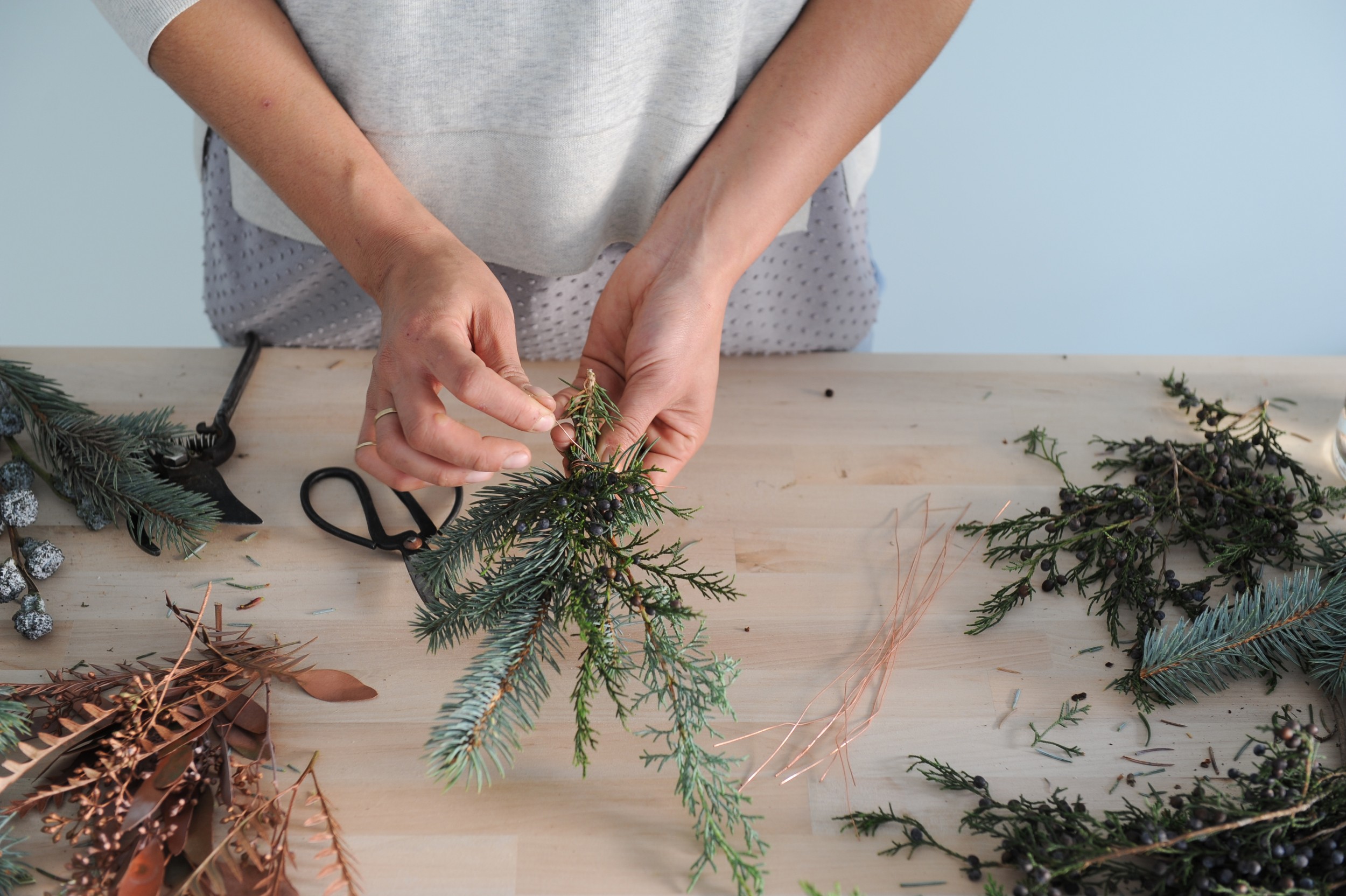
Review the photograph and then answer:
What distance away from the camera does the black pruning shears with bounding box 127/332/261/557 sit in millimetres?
954

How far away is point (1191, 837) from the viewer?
0.66 m

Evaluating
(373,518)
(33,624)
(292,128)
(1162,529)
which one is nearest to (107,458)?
(33,624)

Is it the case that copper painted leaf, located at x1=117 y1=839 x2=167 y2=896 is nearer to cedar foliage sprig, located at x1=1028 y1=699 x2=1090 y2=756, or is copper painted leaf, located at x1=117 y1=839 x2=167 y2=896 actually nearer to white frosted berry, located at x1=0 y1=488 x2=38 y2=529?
white frosted berry, located at x1=0 y1=488 x2=38 y2=529

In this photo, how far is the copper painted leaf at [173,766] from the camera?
73 centimetres

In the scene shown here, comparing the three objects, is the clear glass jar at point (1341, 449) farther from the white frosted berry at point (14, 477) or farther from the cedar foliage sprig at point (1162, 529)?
the white frosted berry at point (14, 477)

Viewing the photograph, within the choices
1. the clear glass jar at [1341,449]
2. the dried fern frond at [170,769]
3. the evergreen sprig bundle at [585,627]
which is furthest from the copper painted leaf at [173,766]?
the clear glass jar at [1341,449]

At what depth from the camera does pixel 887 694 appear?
85 cm

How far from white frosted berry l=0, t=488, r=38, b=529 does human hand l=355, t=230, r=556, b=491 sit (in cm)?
35

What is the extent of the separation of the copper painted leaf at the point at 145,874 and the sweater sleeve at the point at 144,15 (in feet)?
2.45

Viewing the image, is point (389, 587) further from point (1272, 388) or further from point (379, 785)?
point (1272, 388)

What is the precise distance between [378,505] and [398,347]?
8.7 inches

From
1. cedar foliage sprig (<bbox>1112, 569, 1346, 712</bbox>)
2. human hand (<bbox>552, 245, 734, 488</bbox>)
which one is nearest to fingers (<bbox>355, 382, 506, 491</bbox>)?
human hand (<bbox>552, 245, 734, 488</bbox>)

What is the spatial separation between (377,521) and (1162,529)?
2.82ft

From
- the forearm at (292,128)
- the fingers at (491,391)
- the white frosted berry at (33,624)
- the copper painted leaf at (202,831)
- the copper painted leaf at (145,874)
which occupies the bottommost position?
the copper painted leaf at (145,874)
